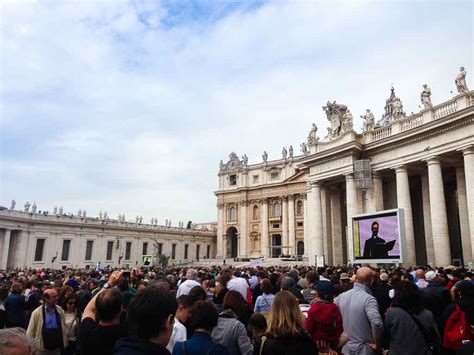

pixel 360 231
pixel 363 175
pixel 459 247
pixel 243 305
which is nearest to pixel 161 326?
pixel 243 305

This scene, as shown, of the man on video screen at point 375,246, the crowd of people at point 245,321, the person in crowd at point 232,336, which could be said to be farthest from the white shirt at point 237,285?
the man on video screen at point 375,246

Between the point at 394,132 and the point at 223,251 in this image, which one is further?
the point at 223,251

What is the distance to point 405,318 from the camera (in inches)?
175

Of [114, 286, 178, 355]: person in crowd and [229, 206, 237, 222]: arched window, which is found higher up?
[229, 206, 237, 222]: arched window

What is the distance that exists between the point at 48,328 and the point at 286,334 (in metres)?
3.73

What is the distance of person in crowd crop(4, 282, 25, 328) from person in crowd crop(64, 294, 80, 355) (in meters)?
1.64

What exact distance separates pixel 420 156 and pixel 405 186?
1977mm

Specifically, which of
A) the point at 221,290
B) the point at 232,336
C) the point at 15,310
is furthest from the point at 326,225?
the point at 232,336

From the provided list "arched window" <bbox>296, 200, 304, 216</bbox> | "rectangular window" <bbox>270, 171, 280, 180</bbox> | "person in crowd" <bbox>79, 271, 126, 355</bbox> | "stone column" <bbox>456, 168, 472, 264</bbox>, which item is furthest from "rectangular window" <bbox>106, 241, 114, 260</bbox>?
"person in crowd" <bbox>79, 271, 126, 355</bbox>

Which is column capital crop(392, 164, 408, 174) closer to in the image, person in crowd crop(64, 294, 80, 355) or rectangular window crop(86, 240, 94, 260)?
person in crowd crop(64, 294, 80, 355)

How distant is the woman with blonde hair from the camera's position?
3221mm

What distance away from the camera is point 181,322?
4371mm

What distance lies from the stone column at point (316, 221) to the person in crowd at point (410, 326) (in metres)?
21.9

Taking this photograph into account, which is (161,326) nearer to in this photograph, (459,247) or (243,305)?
(243,305)
